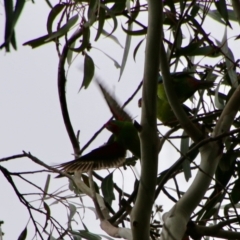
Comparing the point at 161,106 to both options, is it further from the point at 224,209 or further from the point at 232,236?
the point at 232,236

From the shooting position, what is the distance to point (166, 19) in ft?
5.47

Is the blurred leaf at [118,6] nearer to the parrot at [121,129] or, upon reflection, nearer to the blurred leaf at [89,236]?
the parrot at [121,129]

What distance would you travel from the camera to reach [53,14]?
1438mm

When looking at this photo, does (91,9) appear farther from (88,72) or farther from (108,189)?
(108,189)

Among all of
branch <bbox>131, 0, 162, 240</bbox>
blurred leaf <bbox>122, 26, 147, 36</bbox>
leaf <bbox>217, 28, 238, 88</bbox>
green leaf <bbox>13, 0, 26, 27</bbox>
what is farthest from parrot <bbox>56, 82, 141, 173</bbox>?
green leaf <bbox>13, 0, 26, 27</bbox>

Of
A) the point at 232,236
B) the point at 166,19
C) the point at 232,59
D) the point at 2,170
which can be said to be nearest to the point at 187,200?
the point at 232,236

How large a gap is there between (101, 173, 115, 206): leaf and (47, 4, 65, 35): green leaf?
0.53 meters

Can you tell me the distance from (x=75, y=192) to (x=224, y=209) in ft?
1.61

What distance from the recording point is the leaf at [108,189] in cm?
163

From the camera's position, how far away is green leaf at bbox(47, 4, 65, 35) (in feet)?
4.60

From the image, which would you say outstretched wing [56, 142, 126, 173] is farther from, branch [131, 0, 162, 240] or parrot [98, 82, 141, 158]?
Result: branch [131, 0, 162, 240]

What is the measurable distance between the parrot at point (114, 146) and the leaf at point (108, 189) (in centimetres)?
6

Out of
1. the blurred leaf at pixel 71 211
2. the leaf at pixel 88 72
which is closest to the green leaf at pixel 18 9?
the leaf at pixel 88 72

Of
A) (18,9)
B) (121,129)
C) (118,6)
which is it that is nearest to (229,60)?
(118,6)
